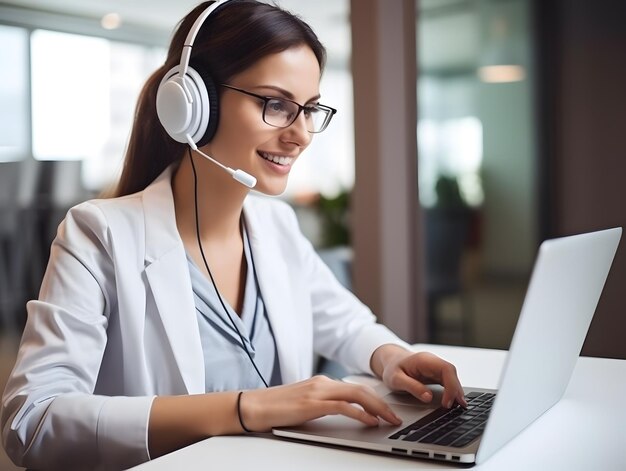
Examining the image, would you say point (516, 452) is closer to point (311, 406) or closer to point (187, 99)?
point (311, 406)

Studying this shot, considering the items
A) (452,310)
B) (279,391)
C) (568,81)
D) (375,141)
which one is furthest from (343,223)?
(279,391)

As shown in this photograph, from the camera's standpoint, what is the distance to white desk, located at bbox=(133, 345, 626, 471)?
2.86ft

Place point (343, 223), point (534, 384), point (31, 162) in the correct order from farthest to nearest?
point (343, 223)
point (31, 162)
point (534, 384)

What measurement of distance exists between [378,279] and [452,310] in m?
0.52

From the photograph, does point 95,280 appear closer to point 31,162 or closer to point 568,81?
point 31,162

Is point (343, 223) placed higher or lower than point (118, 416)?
higher

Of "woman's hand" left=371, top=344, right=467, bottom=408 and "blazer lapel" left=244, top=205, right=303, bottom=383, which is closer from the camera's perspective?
"woman's hand" left=371, top=344, right=467, bottom=408

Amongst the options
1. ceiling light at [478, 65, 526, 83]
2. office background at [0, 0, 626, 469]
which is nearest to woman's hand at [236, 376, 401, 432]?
office background at [0, 0, 626, 469]

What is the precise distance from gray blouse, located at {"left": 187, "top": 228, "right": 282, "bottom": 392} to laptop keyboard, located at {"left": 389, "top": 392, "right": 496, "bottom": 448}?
0.41 m

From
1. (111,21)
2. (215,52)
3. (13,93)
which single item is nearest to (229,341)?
(215,52)

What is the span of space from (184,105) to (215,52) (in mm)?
147

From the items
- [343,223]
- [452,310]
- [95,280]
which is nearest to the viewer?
[95,280]

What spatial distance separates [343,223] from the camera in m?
3.62

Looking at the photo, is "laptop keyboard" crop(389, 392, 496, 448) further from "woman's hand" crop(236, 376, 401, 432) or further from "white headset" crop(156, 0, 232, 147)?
"white headset" crop(156, 0, 232, 147)
